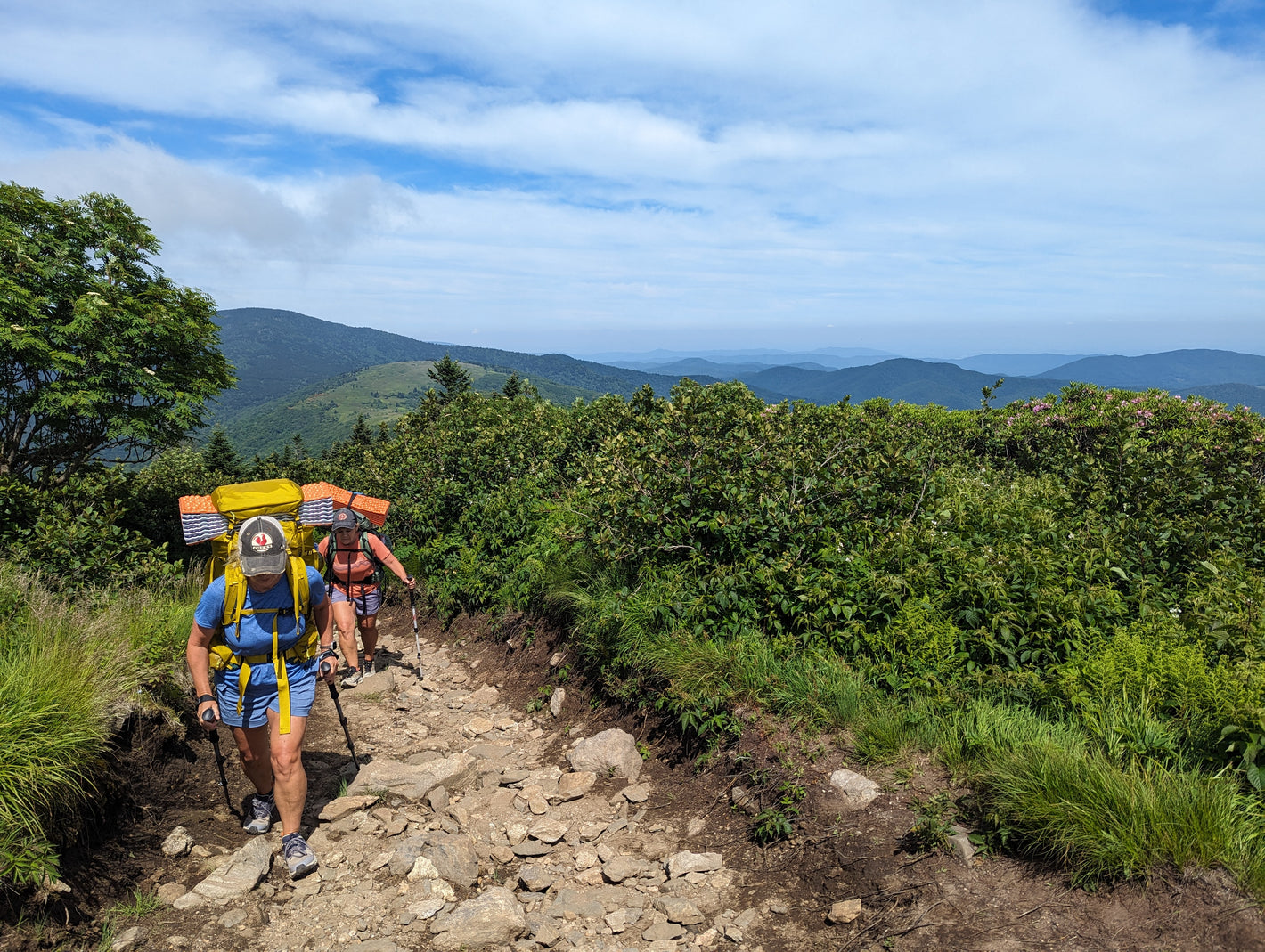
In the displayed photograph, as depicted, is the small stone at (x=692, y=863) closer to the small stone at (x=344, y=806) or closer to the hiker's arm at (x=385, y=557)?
the small stone at (x=344, y=806)

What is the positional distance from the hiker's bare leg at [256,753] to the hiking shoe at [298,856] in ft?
1.85

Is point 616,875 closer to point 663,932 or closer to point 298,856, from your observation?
point 663,932

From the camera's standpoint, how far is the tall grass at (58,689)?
3.53 meters

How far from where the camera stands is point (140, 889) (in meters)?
3.97

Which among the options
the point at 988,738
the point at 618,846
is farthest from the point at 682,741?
the point at 988,738

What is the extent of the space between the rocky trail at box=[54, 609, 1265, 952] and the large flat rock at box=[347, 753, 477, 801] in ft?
0.06

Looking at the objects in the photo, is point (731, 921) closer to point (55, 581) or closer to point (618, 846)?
point (618, 846)

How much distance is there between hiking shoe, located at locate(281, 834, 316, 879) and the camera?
422cm

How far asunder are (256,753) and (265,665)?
0.77 m

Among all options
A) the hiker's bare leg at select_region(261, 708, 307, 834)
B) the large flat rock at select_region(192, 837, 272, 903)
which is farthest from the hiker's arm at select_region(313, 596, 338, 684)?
the large flat rock at select_region(192, 837, 272, 903)

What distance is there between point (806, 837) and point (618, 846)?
53.2 inches

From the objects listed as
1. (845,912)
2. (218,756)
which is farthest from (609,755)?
(218,756)

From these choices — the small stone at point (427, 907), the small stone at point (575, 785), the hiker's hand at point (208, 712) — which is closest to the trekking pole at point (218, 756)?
the hiker's hand at point (208, 712)

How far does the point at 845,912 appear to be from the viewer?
138 inches
